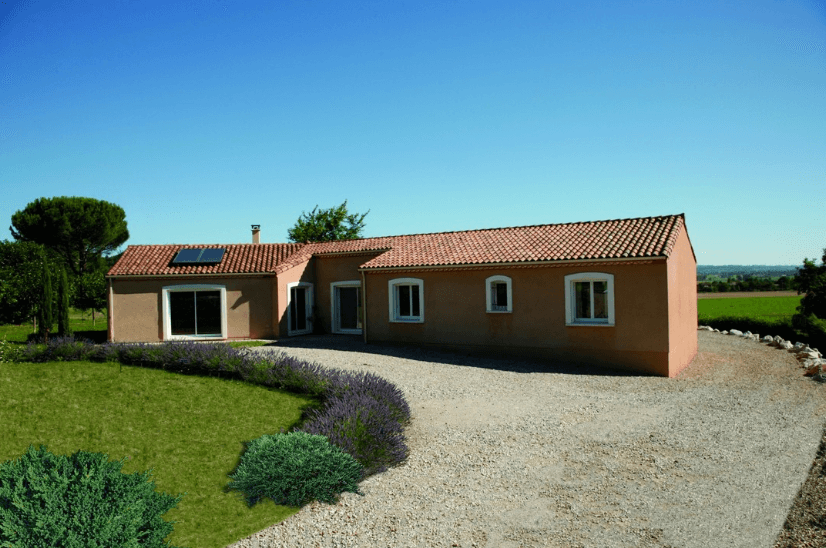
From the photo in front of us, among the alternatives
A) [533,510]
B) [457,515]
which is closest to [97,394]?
[457,515]

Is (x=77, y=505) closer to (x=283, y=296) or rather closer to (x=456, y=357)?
(x=456, y=357)

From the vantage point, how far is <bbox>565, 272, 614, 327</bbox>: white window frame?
15633 mm

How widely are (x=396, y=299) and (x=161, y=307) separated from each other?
993 cm

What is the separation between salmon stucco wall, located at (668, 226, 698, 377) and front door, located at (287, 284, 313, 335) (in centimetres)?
1447

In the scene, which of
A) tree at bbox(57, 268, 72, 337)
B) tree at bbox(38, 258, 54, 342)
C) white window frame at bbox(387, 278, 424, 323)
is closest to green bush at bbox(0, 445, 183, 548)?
Result: white window frame at bbox(387, 278, 424, 323)

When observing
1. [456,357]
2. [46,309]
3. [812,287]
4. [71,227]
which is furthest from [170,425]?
[71,227]

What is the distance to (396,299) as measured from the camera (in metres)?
20.0

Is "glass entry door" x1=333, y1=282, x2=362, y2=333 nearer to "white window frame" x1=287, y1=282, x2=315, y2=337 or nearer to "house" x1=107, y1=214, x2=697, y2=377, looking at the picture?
"house" x1=107, y1=214, x2=697, y2=377

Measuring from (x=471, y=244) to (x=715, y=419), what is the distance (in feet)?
36.3

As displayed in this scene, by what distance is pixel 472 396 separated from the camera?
12.4 metres

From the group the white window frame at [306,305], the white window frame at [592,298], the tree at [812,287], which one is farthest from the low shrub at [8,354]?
the tree at [812,287]

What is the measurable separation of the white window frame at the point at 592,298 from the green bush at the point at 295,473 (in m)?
10.6

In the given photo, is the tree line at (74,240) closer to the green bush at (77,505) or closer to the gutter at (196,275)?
the gutter at (196,275)

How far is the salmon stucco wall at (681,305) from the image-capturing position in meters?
15.1
